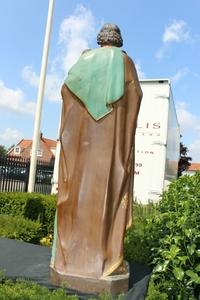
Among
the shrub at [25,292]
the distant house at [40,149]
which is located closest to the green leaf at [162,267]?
the shrub at [25,292]

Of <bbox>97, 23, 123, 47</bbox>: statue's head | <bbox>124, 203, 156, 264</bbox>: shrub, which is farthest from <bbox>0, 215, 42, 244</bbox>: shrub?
<bbox>97, 23, 123, 47</bbox>: statue's head

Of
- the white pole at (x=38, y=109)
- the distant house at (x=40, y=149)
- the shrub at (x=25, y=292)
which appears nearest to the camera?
the shrub at (x=25, y=292)

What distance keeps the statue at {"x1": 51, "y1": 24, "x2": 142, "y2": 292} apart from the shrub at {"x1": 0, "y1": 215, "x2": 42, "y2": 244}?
9.44ft

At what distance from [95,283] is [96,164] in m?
1.00

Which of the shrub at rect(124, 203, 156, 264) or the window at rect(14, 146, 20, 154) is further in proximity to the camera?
the window at rect(14, 146, 20, 154)

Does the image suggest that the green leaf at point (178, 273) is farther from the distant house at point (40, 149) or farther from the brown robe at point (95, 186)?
the distant house at point (40, 149)

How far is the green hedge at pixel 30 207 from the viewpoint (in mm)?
9672

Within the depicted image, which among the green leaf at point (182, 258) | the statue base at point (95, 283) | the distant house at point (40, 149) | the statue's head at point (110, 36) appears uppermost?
the distant house at point (40, 149)

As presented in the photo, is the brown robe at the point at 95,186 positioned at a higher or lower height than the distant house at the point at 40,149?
lower

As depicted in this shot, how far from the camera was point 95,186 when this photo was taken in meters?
4.13

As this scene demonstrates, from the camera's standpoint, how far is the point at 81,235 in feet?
13.5

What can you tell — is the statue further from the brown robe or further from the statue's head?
the statue's head

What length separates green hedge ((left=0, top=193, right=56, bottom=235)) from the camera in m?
9.67

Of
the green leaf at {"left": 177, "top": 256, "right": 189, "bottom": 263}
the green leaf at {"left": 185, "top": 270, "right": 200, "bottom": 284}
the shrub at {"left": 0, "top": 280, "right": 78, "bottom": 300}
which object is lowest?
the shrub at {"left": 0, "top": 280, "right": 78, "bottom": 300}
